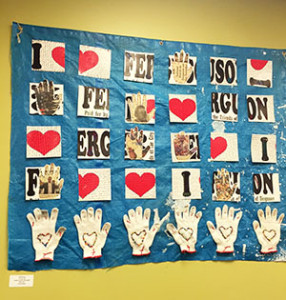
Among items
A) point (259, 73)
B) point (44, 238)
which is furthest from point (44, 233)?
point (259, 73)

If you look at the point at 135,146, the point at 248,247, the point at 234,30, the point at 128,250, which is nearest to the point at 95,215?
the point at 128,250

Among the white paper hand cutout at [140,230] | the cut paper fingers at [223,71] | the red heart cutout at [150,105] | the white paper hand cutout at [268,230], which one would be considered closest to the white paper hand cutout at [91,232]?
the white paper hand cutout at [140,230]


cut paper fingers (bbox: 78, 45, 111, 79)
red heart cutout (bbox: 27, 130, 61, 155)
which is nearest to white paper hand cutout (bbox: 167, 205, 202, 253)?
red heart cutout (bbox: 27, 130, 61, 155)

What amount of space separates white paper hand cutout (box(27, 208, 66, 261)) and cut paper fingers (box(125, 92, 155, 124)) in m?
0.63

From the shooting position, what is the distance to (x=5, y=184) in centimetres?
161

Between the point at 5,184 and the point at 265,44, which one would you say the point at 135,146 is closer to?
the point at 5,184

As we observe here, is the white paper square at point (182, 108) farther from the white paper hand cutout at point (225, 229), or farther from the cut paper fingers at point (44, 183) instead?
the cut paper fingers at point (44, 183)

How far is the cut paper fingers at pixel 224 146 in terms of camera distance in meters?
1.81

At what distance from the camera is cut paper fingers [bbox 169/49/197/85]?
182 cm

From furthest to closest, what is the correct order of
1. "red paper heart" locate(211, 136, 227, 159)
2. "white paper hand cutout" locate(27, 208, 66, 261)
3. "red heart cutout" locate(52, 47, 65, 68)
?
"red paper heart" locate(211, 136, 227, 159)
"red heart cutout" locate(52, 47, 65, 68)
"white paper hand cutout" locate(27, 208, 66, 261)

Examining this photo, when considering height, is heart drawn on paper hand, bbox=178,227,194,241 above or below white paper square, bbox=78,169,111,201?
below

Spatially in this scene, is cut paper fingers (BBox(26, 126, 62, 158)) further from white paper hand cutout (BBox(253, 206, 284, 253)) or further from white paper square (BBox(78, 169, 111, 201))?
white paper hand cutout (BBox(253, 206, 284, 253))

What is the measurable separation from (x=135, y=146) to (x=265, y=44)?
1.01 metres

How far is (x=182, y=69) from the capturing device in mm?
1833
